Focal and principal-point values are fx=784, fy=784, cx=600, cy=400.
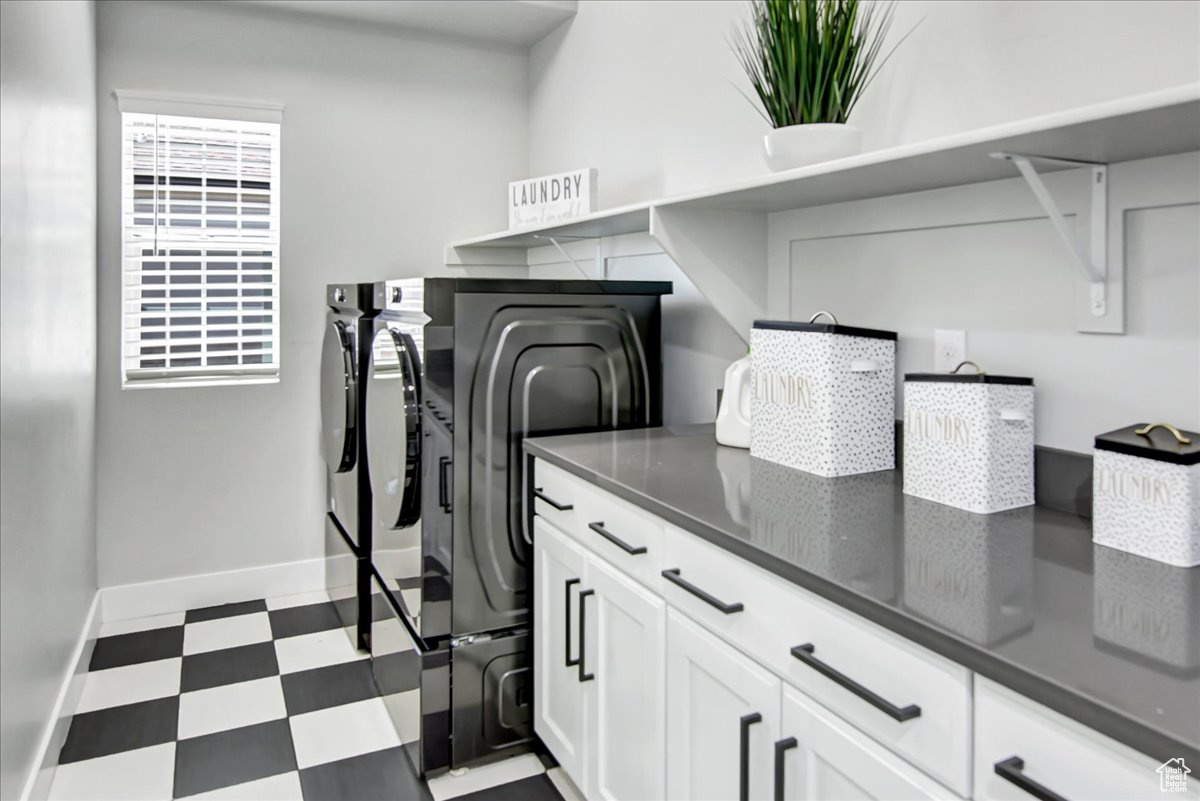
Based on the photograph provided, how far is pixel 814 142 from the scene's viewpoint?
163cm

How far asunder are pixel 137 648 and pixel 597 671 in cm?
201

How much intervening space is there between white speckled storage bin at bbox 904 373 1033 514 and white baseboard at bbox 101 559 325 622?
2.71 metres

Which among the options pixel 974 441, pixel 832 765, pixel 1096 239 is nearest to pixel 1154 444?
pixel 974 441

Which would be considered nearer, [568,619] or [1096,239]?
[1096,239]

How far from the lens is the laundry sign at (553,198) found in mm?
2631

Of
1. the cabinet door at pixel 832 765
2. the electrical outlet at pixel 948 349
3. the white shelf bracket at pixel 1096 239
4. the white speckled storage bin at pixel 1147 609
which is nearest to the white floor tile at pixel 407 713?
the cabinet door at pixel 832 765

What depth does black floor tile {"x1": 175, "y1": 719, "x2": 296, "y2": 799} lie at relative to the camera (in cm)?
203

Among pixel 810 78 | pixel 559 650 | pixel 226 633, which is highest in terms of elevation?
pixel 810 78

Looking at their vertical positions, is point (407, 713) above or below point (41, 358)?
below

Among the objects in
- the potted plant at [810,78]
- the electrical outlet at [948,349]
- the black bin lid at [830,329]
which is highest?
the potted plant at [810,78]

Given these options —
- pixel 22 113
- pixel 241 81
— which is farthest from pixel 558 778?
pixel 241 81

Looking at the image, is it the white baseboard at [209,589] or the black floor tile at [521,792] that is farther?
the white baseboard at [209,589]

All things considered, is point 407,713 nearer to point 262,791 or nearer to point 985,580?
point 262,791

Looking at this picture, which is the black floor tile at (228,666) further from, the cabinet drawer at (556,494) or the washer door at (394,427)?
the cabinet drawer at (556,494)
